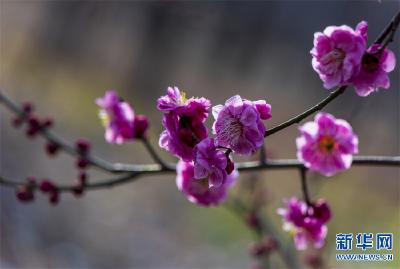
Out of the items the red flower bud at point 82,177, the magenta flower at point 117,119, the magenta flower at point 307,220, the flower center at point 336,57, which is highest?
the flower center at point 336,57

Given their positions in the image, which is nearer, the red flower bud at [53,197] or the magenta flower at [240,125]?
the magenta flower at [240,125]

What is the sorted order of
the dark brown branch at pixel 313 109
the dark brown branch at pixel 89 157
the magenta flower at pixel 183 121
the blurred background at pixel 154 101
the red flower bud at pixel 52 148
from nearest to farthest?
the dark brown branch at pixel 313 109, the magenta flower at pixel 183 121, the dark brown branch at pixel 89 157, the red flower bud at pixel 52 148, the blurred background at pixel 154 101

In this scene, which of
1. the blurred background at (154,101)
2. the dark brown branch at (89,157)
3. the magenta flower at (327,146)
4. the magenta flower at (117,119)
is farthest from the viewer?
the blurred background at (154,101)

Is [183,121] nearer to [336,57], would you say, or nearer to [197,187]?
[336,57]

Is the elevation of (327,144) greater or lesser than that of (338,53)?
lesser

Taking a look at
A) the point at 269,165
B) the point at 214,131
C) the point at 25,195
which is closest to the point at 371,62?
the point at 214,131

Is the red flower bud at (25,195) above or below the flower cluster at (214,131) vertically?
below

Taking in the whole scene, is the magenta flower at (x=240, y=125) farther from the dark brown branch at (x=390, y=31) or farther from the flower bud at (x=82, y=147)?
the flower bud at (x=82, y=147)

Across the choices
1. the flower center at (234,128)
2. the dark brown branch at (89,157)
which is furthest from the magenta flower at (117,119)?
the flower center at (234,128)
